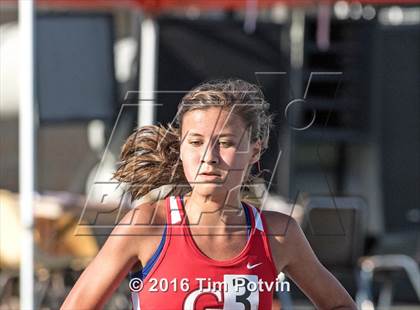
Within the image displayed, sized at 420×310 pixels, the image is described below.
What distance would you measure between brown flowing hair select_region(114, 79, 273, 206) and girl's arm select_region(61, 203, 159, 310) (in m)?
0.40

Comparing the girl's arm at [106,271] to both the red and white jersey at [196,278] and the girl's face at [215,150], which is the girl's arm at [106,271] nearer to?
the red and white jersey at [196,278]

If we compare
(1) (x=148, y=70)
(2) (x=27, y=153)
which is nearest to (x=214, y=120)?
(2) (x=27, y=153)

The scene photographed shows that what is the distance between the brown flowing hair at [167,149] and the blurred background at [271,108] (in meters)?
2.03

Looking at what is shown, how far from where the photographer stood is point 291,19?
8750mm

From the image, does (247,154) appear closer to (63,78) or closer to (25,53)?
(25,53)

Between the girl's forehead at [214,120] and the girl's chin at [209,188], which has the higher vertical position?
the girl's forehead at [214,120]

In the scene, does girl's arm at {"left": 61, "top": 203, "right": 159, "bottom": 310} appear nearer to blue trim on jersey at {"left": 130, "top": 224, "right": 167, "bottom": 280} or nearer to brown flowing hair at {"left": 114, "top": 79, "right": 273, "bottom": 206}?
blue trim on jersey at {"left": 130, "top": 224, "right": 167, "bottom": 280}

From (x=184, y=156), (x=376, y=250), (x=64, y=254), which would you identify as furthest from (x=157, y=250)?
(x=376, y=250)

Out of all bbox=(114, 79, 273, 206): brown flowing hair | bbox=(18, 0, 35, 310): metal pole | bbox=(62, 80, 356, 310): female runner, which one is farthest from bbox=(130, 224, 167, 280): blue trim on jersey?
bbox=(18, 0, 35, 310): metal pole

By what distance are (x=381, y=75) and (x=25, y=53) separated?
447 centimetres

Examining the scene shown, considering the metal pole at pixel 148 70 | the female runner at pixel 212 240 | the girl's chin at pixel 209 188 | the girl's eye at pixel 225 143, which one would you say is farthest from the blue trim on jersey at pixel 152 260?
Answer: the metal pole at pixel 148 70

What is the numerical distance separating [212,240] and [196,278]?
0.12 meters

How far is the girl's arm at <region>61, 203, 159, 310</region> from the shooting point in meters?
2.88

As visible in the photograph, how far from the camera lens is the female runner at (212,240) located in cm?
290
